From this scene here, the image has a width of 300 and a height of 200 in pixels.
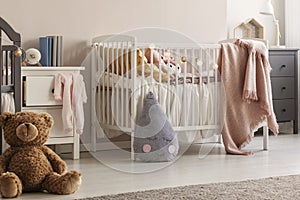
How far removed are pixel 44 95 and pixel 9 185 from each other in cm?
105

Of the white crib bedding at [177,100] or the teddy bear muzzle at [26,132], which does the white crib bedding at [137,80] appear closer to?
the white crib bedding at [177,100]

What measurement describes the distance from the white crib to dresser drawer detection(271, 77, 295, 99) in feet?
2.95

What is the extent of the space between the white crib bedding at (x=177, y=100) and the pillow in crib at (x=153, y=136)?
0.06 m

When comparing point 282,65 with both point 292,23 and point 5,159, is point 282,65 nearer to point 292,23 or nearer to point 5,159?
point 292,23

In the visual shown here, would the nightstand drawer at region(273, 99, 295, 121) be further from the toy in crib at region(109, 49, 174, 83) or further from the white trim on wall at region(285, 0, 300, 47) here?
the toy in crib at region(109, 49, 174, 83)

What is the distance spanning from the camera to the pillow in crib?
3.50 meters

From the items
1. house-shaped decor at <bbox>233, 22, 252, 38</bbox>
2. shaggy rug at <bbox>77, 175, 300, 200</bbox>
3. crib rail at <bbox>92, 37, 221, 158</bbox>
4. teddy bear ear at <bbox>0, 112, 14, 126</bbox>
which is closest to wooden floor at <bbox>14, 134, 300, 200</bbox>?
shaggy rug at <bbox>77, 175, 300, 200</bbox>

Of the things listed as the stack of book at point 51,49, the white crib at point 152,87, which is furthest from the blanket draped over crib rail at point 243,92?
the stack of book at point 51,49

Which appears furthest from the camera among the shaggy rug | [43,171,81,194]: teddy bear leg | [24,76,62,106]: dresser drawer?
[24,76,62,106]: dresser drawer

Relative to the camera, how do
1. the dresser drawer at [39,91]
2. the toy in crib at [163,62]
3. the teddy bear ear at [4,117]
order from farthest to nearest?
the toy in crib at [163,62], the dresser drawer at [39,91], the teddy bear ear at [4,117]

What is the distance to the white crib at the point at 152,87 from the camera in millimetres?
3600

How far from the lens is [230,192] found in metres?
2.62

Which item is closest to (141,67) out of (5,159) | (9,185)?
(5,159)

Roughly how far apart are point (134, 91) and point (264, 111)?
35.5 inches
